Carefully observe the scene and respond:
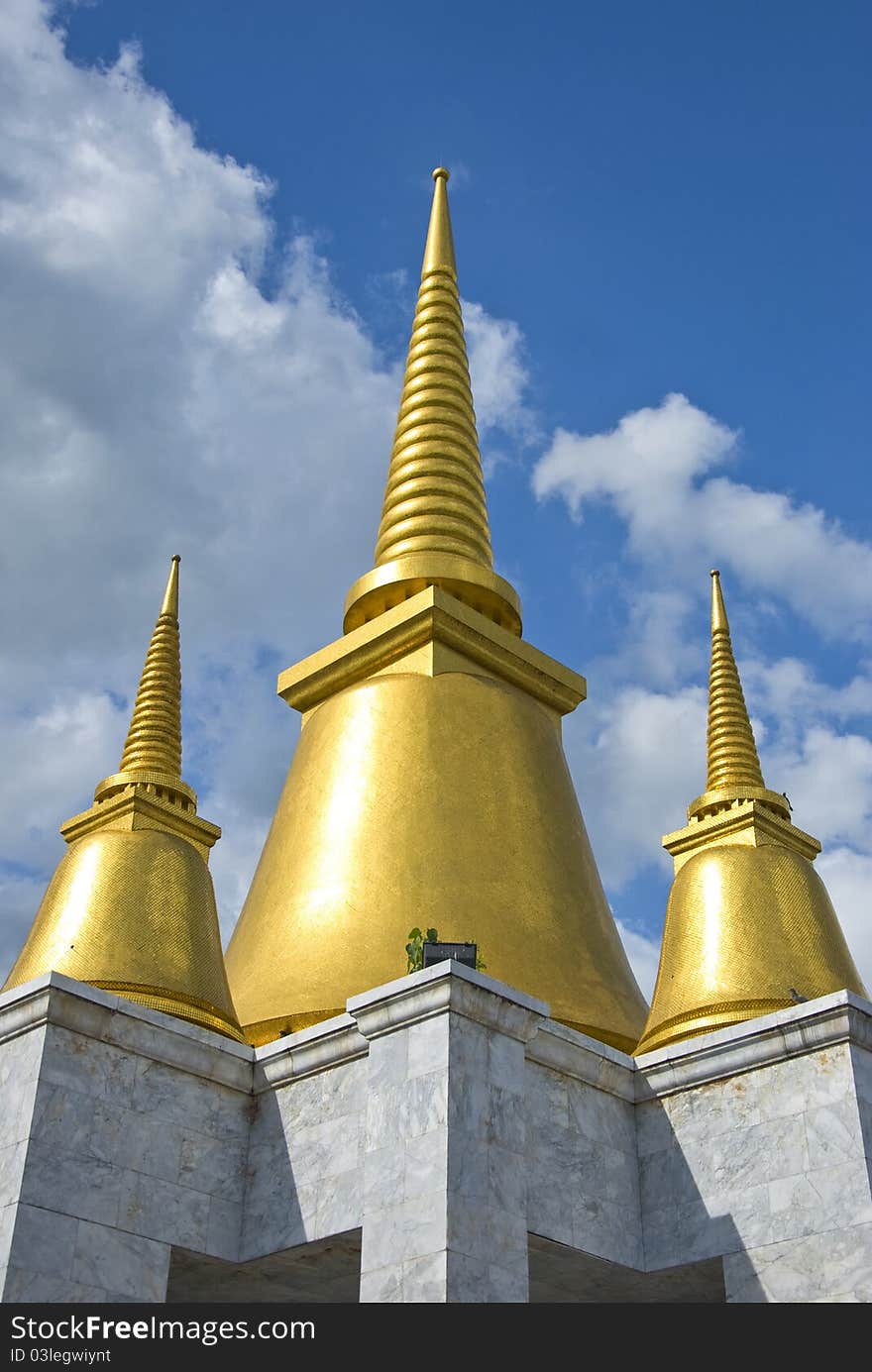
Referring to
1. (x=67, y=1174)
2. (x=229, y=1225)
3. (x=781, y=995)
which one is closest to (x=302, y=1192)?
(x=229, y=1225)

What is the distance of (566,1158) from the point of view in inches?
544

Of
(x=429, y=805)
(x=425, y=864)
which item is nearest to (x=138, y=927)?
(x=425, y=864)

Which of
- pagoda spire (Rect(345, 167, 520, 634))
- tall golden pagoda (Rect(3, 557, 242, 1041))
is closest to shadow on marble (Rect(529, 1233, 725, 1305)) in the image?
tall golden pagoda (Rect(3, 557, 242, 1041))

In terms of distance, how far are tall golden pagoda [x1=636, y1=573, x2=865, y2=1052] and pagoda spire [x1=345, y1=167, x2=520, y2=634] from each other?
4188 mm

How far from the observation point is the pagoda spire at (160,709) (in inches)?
850

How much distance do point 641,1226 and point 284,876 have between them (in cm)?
632

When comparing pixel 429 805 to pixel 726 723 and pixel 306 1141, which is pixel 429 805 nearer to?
pixel 726 723

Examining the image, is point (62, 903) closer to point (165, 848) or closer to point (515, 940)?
point (165, 848)

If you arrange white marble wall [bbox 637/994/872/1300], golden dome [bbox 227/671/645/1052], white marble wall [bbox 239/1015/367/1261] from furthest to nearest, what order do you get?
golden dome [bbox 227/671/645/1052] < white marble wall [bbox 239/1015/367/1261] < white marble wall [bbox 637/994/872/1300]

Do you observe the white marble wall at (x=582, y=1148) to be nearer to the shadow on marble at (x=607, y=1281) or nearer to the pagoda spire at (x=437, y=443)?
the shadow on marble at (x=607, y=1281)

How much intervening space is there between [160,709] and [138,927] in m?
6.36

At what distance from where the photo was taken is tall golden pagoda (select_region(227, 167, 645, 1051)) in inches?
690

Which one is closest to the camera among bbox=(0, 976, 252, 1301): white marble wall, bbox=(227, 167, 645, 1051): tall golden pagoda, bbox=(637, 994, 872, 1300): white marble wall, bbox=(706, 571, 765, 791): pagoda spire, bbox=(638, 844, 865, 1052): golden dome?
bbox=(0, 976, 252, 1301): white marble wall

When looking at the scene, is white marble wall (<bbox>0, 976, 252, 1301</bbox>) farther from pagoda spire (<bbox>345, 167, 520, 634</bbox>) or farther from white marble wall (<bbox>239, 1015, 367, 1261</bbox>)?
pagoda spire (<bbox>345, 167, 520, 634</bbox>)
